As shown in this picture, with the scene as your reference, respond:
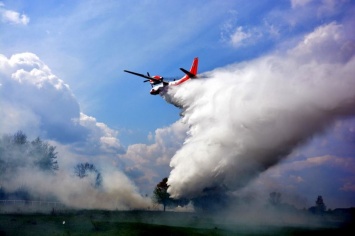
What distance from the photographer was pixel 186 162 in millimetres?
61562

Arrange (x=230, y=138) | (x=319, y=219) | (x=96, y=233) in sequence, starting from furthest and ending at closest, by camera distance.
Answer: (x=319, y=219)
(x=230, y=138)
(x=96, y=233)

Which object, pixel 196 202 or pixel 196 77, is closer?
pixel 196 77

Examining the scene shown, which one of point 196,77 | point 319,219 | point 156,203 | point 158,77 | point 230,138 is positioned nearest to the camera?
point 230,138

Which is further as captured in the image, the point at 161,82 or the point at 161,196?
the point at 161,196

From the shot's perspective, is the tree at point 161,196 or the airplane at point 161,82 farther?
the tree at point 161,196

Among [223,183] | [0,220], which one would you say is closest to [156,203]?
[223,183]

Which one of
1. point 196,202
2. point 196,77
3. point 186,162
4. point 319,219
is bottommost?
point 319,219

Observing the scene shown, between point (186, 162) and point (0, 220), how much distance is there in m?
32.3

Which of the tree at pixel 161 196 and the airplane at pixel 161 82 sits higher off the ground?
the airplane at pixel 161 82

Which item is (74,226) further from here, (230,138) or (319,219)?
(319,219)

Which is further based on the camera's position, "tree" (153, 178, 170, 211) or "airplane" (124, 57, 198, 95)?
"tree" (153, 178, 170, 211)

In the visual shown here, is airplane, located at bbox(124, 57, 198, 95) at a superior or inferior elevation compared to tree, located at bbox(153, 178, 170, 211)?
superior

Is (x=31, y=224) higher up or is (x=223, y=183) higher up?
(x=223, y=183)

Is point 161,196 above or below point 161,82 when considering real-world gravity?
below
